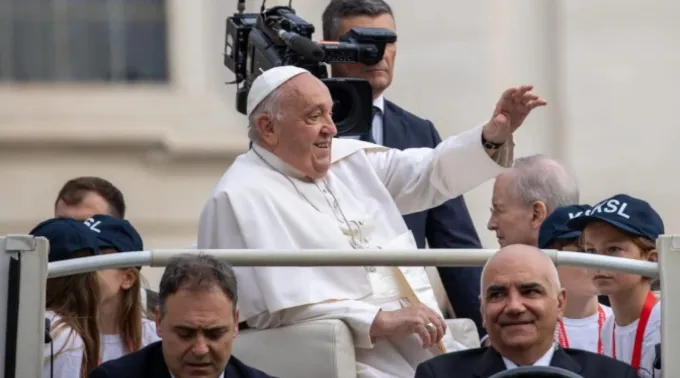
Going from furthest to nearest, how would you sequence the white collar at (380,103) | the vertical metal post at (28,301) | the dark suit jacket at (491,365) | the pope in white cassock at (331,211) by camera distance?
the white collar at (380,103), the pope in white cassock at (331,211), the dark suit jacket at (491,365), the vertical metal post at (28,301)

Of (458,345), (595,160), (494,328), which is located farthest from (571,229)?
(595,160)

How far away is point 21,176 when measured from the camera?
1280 cm

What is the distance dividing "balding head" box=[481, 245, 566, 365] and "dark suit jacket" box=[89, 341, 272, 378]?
630 millimetres

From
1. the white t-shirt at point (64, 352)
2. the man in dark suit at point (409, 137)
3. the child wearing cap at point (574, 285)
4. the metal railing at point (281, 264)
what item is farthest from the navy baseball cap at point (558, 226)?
the white t-shirt at point (64, 352)

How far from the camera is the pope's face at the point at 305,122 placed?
824 cm

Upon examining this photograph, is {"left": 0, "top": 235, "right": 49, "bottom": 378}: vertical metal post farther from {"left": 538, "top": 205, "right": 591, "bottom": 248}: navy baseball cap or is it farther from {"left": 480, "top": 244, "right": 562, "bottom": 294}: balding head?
{"left": 538, "top": 205, "right": 591, "bottom": 248}: navy baseball cap

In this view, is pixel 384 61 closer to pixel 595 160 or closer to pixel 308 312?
pixel 308 312

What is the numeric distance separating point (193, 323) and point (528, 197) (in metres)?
1.85

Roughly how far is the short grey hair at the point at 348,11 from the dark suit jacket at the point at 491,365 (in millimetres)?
2321

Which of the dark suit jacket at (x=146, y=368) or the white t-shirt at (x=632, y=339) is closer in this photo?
the dark suit jacket at (x=146, y=368)

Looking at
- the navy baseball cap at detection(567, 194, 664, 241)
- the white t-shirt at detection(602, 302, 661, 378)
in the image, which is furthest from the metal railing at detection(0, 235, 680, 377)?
the navy baseball cap at detection(567, 194, 664, 241)

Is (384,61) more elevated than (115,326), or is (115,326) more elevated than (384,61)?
(384,61)

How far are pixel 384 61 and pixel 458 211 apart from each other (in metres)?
0.60

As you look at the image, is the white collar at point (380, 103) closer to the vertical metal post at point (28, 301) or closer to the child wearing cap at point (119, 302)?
the child wearing cap at point (119, 302)
